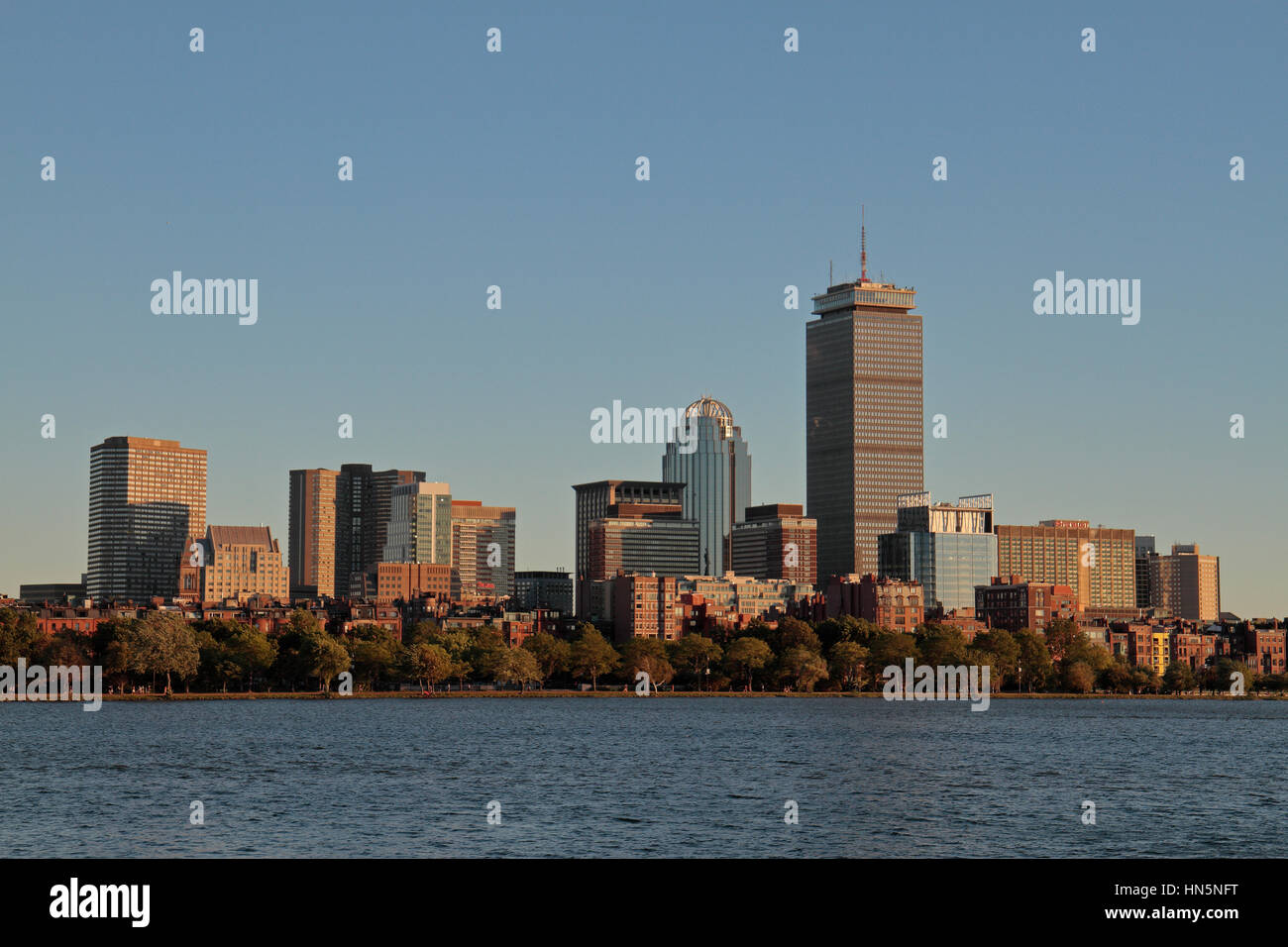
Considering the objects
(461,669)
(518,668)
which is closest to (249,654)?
(461,669)

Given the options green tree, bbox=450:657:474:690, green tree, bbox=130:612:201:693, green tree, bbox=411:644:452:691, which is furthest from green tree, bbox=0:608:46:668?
green tree, bbox=450:657:474:690

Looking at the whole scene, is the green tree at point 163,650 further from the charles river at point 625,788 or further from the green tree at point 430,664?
the charles river at point 625,788

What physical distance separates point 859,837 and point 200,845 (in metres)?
21.0

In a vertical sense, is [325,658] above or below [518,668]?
above

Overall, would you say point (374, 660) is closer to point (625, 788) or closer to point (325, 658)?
point (325, 658)

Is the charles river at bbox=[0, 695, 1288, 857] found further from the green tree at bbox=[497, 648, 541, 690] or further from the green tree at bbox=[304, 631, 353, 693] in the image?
the green tree at bbox=[497, 648, 541, 690]

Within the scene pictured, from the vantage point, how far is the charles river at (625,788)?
161 ft

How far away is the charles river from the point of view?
4900 centimetres

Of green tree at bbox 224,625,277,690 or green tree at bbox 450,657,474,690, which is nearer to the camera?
green tree at bbox 224,625,277,690

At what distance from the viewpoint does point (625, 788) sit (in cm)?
6781

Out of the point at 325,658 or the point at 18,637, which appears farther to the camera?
the point at 325,658

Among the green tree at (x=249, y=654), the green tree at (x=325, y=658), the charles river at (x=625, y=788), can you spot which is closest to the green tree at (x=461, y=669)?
the green tree at (x=325, y=658)

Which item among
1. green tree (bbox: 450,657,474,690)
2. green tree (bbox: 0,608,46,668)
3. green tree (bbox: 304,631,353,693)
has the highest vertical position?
green tree (bbox: 0,608,46,668)
